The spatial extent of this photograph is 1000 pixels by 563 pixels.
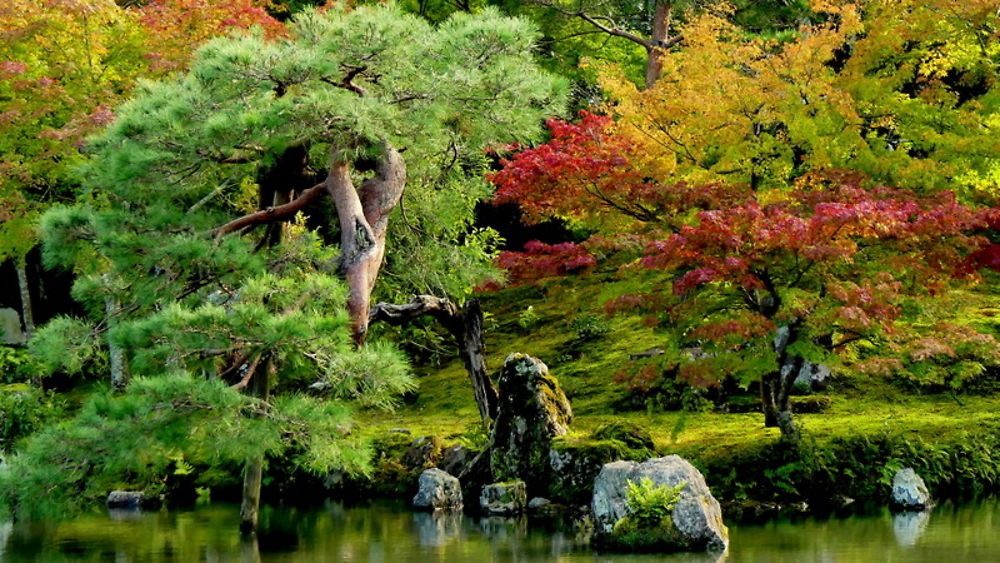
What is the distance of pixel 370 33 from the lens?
11.6 meters

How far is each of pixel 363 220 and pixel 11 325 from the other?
15.3m

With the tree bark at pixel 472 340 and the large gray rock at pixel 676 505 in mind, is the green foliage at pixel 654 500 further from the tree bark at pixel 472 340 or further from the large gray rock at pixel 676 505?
the tree bark at pixel 472 340

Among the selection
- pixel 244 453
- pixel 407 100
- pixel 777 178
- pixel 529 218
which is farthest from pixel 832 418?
pixel 244 453

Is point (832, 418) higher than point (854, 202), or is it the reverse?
point (854, 202)

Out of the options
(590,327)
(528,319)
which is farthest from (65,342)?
(528,319)

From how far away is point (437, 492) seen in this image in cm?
1358

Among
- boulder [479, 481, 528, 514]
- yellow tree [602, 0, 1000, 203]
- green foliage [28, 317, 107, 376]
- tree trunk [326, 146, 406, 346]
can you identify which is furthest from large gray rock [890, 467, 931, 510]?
green foliage [28, 317, 107, 376]

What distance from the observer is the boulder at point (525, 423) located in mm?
13453

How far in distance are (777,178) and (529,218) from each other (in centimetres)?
324

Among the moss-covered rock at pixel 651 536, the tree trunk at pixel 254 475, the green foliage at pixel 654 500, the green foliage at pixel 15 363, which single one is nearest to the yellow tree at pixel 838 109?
the green foliage at pixel 654 500

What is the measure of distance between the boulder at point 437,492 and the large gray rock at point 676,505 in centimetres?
288

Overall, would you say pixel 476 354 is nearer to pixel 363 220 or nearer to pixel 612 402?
pixel 612 402

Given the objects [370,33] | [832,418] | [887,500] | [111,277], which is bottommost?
[887,500]

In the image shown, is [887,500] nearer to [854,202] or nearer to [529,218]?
[854,202]
